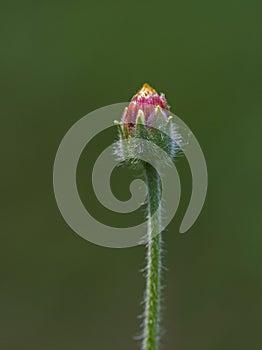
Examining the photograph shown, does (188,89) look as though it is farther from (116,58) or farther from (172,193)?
(172,193)

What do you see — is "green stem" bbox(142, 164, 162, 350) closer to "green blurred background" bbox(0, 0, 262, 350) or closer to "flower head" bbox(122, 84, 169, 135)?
"flower head" bbox(122, 84, 169, 135)

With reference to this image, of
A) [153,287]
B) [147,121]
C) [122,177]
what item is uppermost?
[122,177]

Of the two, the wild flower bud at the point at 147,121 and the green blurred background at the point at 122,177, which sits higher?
the green blurred background at the point at 122,177

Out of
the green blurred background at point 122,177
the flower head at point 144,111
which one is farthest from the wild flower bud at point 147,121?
the green blurred background at point 122,177

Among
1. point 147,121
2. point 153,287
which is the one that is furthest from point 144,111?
point 153,287

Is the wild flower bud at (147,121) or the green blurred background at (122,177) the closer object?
the wild flower bud at (147,121)

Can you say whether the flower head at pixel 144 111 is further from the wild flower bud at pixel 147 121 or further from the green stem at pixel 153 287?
the green stem at pixel 153 287

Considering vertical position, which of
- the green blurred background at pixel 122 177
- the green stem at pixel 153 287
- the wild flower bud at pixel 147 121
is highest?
the green blurred background at pixel 122 177

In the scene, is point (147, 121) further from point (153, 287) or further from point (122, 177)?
point (122, 177)
